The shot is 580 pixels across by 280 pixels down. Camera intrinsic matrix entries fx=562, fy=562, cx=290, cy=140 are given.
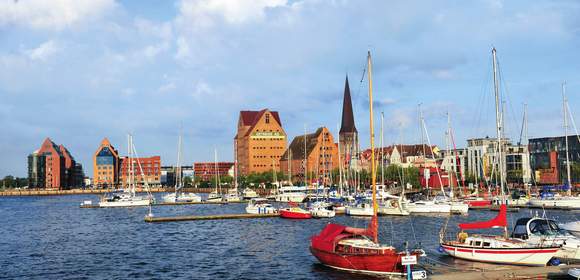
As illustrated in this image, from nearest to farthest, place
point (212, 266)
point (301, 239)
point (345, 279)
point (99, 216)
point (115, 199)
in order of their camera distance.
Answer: point (345, 279) < point (212, 266) < point (301, 239) < point (99, 216) < point (115, 199)

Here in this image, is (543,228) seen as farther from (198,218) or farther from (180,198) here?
(180,198)

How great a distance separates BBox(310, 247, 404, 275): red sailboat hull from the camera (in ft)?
121

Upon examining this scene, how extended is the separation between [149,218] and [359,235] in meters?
54.1

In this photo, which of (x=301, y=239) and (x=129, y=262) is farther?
(x=301, y=239)

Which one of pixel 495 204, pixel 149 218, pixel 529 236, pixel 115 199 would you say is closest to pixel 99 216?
pixel 149 218


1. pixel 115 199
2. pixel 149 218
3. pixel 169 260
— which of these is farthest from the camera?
pixel 115 199

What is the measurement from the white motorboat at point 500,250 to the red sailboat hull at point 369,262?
7.37m

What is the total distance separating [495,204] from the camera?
347 feet

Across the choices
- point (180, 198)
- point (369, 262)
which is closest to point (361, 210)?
point (369, 262)

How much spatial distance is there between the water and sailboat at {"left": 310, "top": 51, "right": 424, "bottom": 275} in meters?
1.04

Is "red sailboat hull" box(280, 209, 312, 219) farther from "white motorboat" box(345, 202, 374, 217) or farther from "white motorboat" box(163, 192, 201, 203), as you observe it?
"white motorboat" box(163, 192, 201, 203)

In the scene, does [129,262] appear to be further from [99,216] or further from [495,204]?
[495,204]

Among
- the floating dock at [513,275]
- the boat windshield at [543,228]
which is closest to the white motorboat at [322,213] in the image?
the boat windshield at [543,228]

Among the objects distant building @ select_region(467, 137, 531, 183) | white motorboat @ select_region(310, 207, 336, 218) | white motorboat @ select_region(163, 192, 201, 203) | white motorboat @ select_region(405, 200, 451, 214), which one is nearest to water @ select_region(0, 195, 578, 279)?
white motorboat @ select_region(310, 207, 336, 218)
